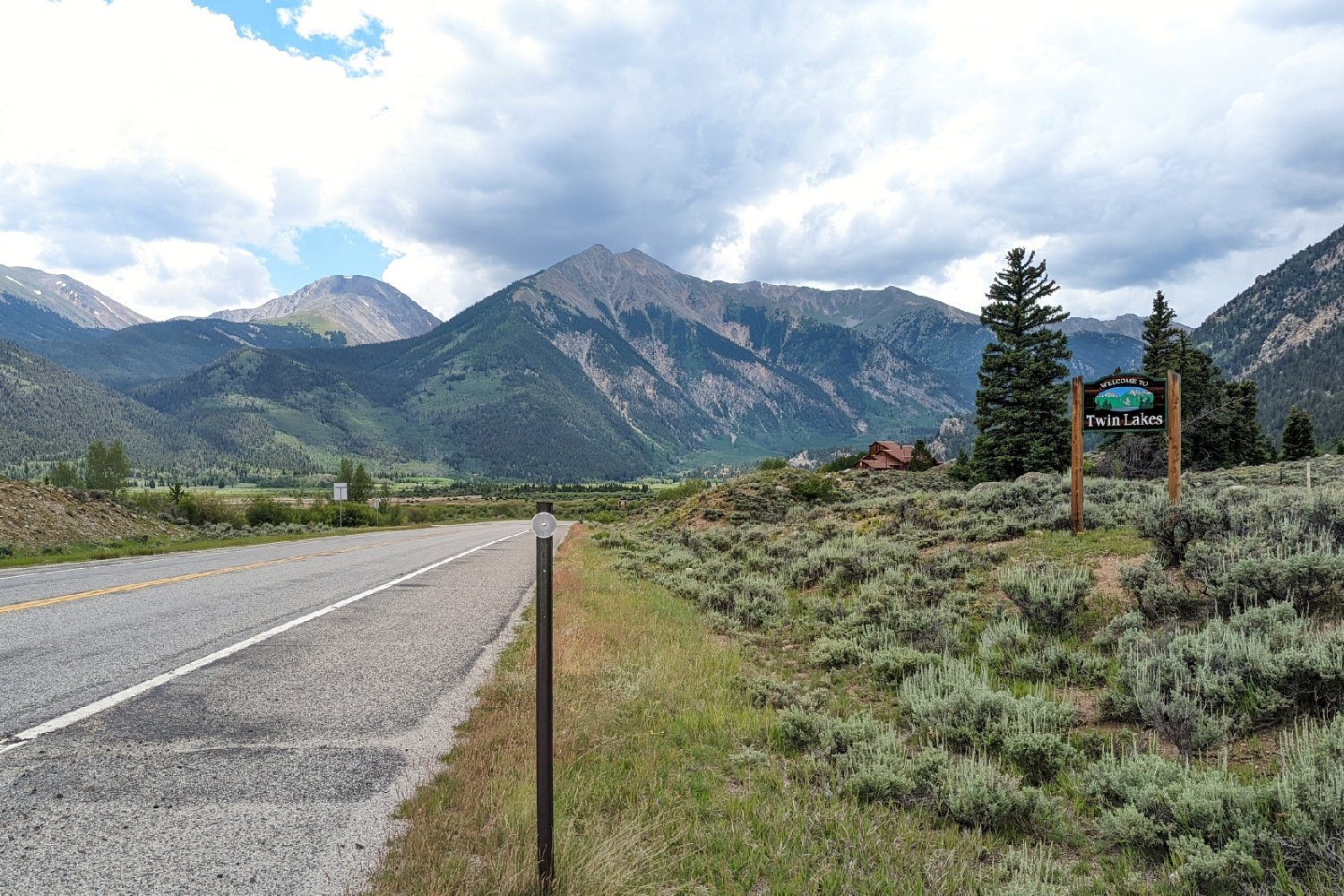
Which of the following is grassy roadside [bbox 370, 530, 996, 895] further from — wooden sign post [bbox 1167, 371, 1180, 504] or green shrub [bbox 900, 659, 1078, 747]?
wooden sign post [bbox 1167, 371, 1180, 504]

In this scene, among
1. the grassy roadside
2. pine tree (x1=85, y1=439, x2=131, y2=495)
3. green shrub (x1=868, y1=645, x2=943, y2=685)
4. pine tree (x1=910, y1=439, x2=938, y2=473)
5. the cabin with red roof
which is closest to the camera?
the grassy roadside

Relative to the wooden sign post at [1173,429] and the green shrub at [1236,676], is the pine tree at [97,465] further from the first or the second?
the green shrub at [1236,676]

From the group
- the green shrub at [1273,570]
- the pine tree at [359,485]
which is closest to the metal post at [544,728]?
the green shrub at [1273,570]

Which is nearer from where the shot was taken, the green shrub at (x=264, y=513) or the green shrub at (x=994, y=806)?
the green shrub at (x=994, y=806)

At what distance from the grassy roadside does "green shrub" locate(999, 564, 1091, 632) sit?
4070 millimetres

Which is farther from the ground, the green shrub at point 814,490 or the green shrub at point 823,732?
the green shrub at point 814,490

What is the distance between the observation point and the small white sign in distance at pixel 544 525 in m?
3.22

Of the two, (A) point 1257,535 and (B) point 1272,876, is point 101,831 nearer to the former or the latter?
(B) point 1272,876

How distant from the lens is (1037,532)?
41.7 ft

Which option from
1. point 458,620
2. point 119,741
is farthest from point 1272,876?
point 458,620

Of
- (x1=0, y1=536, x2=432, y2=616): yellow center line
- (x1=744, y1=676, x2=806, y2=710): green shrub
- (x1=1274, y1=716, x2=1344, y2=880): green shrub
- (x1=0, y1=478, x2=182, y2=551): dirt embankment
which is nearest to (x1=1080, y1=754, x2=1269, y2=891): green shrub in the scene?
(x1=1274, y1=716, x2=1344, y2=880): green shrub

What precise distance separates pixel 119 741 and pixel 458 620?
564 cm

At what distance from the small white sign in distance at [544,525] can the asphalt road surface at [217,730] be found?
A: 1.92 meters

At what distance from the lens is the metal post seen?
10.00ft
